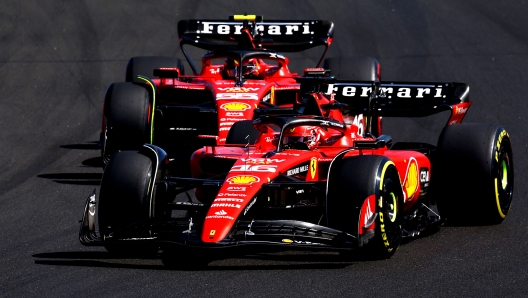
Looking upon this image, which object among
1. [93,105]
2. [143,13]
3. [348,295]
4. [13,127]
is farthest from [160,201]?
[143,13]

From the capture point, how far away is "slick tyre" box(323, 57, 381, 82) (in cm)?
1712

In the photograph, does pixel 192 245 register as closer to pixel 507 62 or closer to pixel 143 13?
pixel 507 62

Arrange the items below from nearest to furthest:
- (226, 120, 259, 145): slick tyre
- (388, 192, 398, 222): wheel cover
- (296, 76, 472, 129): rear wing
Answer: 1. (388, 192, 398, 222): wheel cover
2. (226, 120, 259, 145): slick tyre
3. (296, 76, 472, 129): rear wing

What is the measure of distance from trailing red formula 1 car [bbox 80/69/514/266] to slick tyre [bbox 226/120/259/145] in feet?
0.06

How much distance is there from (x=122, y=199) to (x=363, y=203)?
2.04 metres

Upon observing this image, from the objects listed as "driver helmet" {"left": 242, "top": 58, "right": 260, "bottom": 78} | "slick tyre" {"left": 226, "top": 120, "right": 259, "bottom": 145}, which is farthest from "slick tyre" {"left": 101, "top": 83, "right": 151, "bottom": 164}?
"slick tyre" {"left": 226, "top": 120, "right": 259, "bottom": 145}

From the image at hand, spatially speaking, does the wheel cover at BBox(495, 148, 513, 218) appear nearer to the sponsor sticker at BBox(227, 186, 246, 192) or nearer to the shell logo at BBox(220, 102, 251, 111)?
the sponsor sticker at BBox(227, 186, 246, 192)

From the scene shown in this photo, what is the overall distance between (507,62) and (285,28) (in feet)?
17.3

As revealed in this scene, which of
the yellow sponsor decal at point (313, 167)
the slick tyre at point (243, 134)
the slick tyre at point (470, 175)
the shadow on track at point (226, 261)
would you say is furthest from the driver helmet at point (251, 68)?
the shadow on track at point (226, 261)

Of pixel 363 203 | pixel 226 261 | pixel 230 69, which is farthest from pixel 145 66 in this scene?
pixel 363 203

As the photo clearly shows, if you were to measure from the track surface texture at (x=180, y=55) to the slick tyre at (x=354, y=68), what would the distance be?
998mm

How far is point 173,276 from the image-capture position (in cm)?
843

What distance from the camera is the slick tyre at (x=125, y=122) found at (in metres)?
14.1

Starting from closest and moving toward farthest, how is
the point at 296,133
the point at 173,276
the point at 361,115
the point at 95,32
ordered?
the point at 173,276 < the point at 296,133 < the point at 361,115 < the point at 95,32
